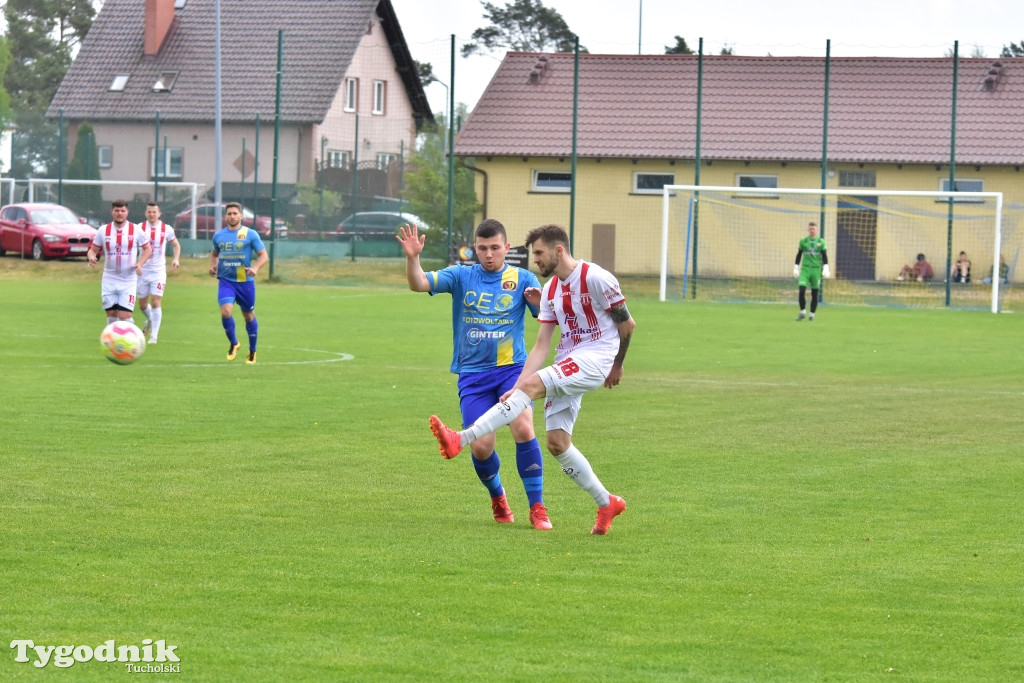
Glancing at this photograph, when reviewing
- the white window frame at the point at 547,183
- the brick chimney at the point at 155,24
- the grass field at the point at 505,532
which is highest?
the brick chimney at the point at 155,24

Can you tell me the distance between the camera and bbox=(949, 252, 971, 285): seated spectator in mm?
33284

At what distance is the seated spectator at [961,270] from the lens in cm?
3328

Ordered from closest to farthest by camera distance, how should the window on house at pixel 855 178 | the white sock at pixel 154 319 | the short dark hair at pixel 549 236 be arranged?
the short dark hair at pixel 549 236
the white sock at pixel 154 319
the window on house at pixel 855 178

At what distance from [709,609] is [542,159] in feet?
113

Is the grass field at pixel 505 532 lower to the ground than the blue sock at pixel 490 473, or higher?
lower

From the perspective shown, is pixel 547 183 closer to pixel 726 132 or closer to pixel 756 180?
pixel 726 132

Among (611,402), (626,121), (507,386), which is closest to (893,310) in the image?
(626,121)

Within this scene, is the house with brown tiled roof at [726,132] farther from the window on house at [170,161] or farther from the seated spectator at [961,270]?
the window on house at [170,161]

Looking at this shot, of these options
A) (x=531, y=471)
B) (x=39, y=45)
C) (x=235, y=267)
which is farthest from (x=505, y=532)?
(x=39, y=45)

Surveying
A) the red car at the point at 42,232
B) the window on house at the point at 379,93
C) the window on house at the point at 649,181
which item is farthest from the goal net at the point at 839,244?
the window on house at the point at 379,93

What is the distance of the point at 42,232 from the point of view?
39.4 meters

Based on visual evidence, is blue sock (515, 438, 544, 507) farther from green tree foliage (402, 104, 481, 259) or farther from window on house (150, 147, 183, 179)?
window on house (150, 147, 183, 179)

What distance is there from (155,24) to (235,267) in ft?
139

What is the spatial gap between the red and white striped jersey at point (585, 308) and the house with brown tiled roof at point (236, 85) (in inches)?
1548
